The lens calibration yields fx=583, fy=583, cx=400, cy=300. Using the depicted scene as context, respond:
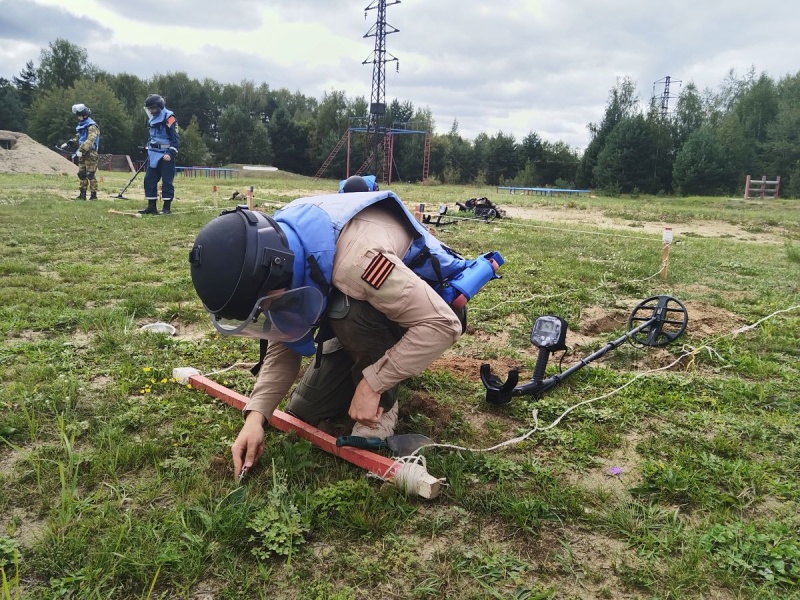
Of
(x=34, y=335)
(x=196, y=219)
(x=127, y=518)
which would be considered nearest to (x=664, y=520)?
(x=127, y=518)

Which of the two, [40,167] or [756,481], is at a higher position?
[40,167]

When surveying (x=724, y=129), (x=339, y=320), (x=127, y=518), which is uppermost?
(x=724, y=129)

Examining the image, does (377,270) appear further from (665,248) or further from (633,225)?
(633,225)

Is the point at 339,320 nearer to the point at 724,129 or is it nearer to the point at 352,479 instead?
the point at 352,479

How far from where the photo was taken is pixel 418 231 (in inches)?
108

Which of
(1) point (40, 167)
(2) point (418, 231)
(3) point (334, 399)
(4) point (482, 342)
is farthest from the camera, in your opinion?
(1) point (40, 167)

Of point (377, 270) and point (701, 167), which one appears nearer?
point (377, 270)

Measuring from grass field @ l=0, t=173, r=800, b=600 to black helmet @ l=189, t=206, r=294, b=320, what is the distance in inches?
31.1

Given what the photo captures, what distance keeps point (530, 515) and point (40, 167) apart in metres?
35.3

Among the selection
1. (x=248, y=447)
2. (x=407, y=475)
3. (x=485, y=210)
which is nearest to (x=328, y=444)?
(x=248, y=447)

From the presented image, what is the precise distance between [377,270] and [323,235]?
0.87 ft

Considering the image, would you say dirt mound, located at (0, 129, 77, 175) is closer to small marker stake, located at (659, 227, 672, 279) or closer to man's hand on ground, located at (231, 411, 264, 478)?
small marker stake, located at (659, 227, 672, 279)

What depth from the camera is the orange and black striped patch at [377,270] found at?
2.31 m

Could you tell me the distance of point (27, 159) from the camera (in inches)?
1219
